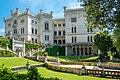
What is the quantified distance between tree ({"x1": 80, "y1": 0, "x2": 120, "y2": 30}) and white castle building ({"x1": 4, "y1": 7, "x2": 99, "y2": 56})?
47.2m

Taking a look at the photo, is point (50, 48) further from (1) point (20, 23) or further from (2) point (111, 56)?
(2) point (111, 56)

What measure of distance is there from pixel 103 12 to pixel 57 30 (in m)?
55.2

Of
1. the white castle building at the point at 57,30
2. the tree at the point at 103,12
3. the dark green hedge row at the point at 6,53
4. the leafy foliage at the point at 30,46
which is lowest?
the dark green hedge row at the point at 6,53

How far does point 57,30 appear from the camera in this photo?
72062 millimetres

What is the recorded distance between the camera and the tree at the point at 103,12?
16.2m

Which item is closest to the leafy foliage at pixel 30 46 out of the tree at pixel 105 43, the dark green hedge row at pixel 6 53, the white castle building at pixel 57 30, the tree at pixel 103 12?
the white castle building at pixel 57 30

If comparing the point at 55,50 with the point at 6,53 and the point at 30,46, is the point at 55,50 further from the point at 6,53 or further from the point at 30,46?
the point at 6,53

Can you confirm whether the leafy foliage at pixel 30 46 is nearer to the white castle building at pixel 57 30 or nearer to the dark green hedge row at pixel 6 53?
the white castle building at pixel 57 30

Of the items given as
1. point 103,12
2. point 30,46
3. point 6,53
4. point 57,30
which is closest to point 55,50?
point 57,30

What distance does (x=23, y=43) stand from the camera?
5584 centimetres

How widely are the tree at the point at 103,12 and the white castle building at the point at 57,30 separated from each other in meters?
47.2

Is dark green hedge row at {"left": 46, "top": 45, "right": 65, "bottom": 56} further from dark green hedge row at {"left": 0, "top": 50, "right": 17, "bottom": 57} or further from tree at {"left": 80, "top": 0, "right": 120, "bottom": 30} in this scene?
tree at {"left": 80, "top": 0, "right": 120, "bottom": 30}

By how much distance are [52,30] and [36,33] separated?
6363mm

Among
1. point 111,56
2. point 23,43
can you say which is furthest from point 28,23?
point 111,56
